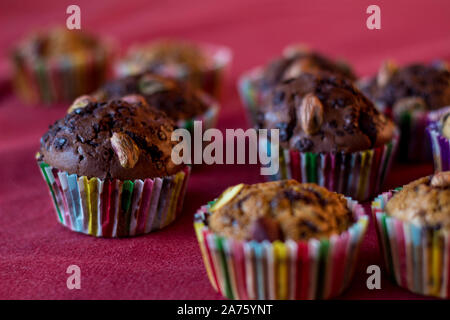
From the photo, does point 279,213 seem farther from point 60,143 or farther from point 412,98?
point 412,98

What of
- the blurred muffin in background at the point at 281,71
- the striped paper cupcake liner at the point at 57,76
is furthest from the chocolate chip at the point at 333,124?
the striped paper cupcake liner at the point at 57,76

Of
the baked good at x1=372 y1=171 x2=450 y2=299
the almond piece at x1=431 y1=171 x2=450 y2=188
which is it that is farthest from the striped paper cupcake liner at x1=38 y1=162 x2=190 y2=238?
the almond piece at x1=431 y1=171 x2=450 y2=188

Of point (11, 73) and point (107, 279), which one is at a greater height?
point (11, 73)

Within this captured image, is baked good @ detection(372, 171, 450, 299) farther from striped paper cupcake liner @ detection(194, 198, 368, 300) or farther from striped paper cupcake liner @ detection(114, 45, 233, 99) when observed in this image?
striped paper cupcake liner @ detection(114, 45, 233, 99)

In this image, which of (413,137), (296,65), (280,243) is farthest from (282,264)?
(296,65)

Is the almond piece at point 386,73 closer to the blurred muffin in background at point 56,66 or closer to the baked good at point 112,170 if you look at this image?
the baked good at point 112,170

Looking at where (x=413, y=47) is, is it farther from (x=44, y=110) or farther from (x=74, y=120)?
(x=74, y=120)

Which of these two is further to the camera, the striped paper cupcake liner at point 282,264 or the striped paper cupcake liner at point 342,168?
the striped paper cupcake liner at point 342,168

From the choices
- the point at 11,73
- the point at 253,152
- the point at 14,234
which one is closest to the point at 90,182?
the point at 14,234
